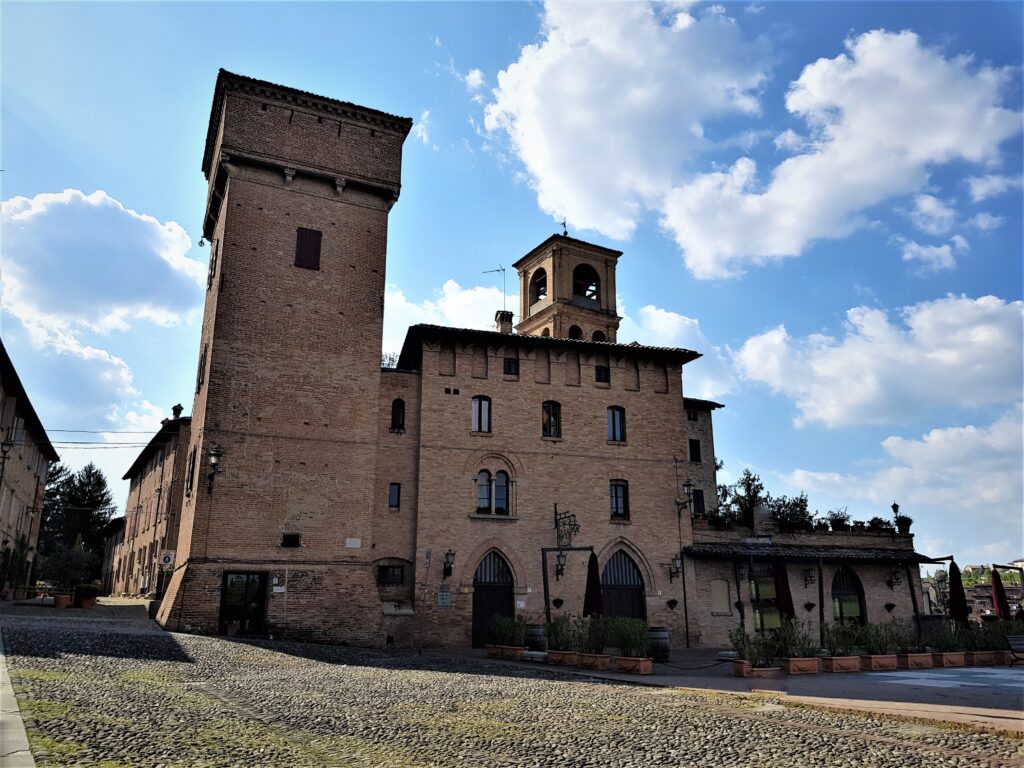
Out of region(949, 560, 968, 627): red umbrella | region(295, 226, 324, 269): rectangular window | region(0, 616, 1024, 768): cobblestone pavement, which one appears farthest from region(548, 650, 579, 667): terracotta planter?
region(295, 226, 324, 269): rectangular window

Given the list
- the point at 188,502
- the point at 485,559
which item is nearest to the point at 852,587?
the point at 485,559

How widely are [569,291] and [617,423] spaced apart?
14.1 m

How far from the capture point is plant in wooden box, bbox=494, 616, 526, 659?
2052 cm

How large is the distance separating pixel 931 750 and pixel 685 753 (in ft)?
8.49

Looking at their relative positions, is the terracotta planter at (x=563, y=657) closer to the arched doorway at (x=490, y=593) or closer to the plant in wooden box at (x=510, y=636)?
the plant in wooden box at (x=510, y=636)

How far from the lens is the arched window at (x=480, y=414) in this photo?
2755 cm

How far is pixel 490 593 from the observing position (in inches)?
1022

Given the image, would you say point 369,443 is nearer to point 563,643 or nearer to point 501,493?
point 501,493

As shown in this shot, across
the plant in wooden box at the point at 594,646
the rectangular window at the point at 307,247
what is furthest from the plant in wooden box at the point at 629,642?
the rectangular window at the point at 307,247

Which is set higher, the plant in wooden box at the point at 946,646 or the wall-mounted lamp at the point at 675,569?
the wall-mounted lamp at the point at 675,569

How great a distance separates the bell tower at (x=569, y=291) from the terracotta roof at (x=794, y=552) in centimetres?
1514

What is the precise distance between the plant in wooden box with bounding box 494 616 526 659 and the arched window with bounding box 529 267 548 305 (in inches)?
987

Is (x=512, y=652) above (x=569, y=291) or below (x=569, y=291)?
below

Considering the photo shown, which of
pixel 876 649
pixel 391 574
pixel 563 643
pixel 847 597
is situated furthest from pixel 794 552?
pixel 391 574
